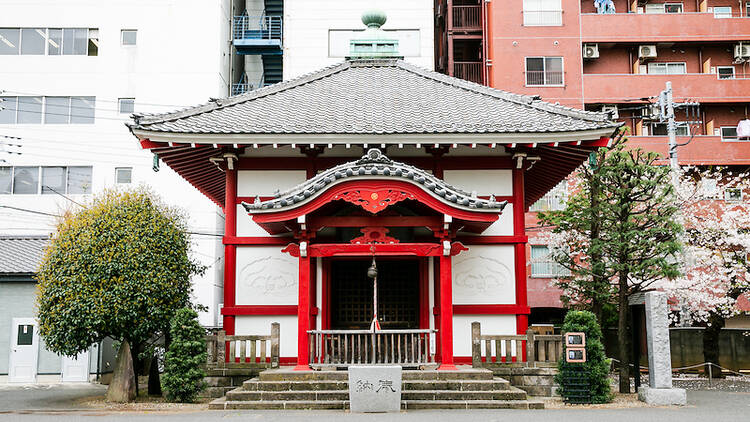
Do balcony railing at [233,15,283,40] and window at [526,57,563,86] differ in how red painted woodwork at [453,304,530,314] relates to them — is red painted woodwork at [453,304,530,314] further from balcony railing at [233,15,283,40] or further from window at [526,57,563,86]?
balcony railing at [233,15,283,40]

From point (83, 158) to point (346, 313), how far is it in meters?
21.9

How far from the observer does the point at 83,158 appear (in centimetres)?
3170

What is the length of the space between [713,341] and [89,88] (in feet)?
94.6

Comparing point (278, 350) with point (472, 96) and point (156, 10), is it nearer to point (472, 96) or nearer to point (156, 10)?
point (472, 96)

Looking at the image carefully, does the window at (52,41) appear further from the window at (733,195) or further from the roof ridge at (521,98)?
the window at (733,195)

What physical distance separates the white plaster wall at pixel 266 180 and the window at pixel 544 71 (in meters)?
19.2

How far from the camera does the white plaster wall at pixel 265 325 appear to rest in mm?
14242

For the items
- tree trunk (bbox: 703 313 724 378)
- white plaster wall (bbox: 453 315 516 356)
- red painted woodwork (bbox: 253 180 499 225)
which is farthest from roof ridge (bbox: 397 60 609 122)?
tree trunk (bbox: 703 313 724 378)

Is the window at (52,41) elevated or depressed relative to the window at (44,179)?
elevated

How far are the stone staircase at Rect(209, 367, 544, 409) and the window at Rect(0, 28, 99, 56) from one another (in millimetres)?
25796

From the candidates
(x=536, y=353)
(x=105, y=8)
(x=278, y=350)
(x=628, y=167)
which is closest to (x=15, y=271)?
(x=278, y=350)

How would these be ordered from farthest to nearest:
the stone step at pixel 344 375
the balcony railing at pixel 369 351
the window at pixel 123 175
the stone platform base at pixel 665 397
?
the window at pixel 123 175 < the stone platform base at pixel 665 397 < the balcony railing at pixel 369 351 < the stone step at pixel 344 375

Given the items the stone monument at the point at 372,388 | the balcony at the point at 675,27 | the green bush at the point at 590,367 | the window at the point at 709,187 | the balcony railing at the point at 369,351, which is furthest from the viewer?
the balcony at the point at 675,27

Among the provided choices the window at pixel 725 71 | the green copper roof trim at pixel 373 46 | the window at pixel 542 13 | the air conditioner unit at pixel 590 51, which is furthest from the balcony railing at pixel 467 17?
the green copper roof trim at pixel 373 46
